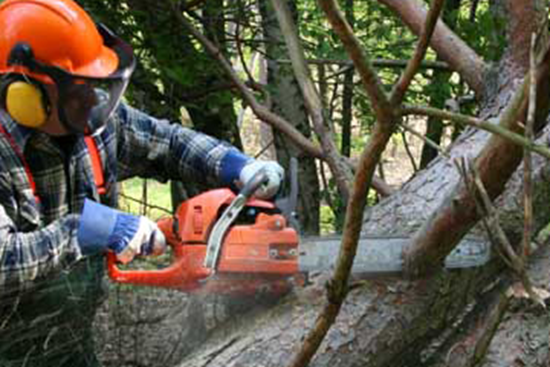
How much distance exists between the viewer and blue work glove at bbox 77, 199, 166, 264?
7.31ft

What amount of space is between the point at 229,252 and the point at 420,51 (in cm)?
131

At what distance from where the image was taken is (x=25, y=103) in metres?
2.21

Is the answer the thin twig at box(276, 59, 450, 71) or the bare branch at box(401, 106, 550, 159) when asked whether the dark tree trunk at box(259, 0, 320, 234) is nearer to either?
the thin twig at box(276, 59, 450, 71)

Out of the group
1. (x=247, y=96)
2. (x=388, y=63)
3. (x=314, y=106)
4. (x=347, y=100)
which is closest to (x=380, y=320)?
(x=314, y=106)

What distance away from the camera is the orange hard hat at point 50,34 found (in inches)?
89.3

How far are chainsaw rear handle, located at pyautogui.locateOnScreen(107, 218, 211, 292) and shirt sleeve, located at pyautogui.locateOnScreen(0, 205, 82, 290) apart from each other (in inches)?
6.2

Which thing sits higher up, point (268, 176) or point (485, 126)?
point (485, 126)

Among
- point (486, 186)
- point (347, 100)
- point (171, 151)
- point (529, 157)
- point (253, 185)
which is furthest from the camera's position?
point (347, 100)

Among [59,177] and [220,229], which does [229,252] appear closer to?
[220,229]

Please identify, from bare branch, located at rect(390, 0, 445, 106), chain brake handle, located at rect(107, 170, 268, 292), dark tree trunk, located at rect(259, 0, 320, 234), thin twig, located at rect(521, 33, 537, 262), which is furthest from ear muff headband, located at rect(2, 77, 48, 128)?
dark tree trunk, located at rect(259, 0, 320, 234)

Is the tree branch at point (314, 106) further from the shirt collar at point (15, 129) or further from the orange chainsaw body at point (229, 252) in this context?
the shirt collar at point (15, 129)

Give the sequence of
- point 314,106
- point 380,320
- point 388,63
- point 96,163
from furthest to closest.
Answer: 1. point 388,63
2. point 314,106
3. point 96,163
4. point 380,320

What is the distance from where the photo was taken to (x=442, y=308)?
228 centimetres

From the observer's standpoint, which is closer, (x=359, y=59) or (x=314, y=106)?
(x=359, y=59)
